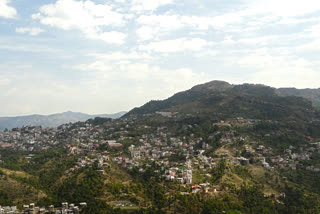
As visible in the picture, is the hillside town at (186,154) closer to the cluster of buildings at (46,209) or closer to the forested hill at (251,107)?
the cluster of buildings at (46,209)

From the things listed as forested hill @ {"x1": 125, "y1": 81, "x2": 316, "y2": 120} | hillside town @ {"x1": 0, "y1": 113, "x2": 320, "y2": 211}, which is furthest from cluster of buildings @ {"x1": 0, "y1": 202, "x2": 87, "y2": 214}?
forested hill @ {"x1": 125, "y1": 81, "x2": 316, "y2": 120}

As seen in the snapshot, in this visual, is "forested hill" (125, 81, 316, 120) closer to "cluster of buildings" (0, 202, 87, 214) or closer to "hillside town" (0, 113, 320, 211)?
"hillside town" (0, 113, 320, 211)

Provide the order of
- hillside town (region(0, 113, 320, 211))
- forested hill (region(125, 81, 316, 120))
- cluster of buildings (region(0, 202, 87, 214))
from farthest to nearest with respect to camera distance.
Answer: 1. forested hill (region(125, 81, 316, 120))
2. hillside town (region(0, 113, 320, 211))
3. cluster of buildings (region(0, 202, 87, 214))

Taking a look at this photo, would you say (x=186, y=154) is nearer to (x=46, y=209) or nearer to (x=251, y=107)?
(x=46, y=209)

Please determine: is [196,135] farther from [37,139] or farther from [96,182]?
[37,139]

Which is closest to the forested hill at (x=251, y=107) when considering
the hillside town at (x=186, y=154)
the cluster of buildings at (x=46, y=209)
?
the hillside town at (x=186, y=154)

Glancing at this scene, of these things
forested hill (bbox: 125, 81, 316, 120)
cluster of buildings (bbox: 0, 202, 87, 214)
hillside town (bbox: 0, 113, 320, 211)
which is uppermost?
forested hill (bbox: 125, 81, 316, 120)

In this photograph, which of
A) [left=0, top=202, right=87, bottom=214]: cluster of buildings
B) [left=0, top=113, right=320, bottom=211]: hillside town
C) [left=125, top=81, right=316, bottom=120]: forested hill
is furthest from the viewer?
[left=125, top=81, right=316, bottom=120]: forested hill

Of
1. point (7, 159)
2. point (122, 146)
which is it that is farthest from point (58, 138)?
point (122, 146)

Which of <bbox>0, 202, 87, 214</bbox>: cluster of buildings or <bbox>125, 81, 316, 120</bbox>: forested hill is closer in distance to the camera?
<bbox>0, 202, 87, 214</bbox>: cluster of buildings

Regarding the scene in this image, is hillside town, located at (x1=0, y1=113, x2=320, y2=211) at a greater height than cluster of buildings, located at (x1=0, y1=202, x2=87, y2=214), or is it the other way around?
hillside town, located at (x1=0, y1=113, x2=320, y2=211)

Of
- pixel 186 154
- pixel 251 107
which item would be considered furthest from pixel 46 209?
pixel 251 107
